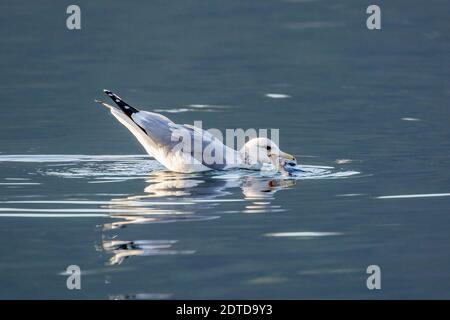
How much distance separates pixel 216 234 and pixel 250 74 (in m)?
14.6

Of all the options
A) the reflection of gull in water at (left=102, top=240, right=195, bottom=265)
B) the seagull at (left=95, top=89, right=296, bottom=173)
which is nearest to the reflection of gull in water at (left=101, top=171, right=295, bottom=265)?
the reflection of gull in water at (left=102, top=240, right=195, bottom=265)

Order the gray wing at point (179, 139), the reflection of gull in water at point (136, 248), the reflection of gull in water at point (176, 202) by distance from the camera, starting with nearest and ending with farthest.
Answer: the reflection of gull in water at point (136, 248) → the reflection of gull in water at point (176, 202) → the gray wing at point (179, 139)

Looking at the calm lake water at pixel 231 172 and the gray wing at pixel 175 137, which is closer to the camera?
the calm lake water at pixel 231 172

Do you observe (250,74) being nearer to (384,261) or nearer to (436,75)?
(436,75)

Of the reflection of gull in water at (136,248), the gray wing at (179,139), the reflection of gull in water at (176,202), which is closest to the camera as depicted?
the reflection of gull in water at (136,248)

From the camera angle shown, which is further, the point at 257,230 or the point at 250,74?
the point at 250,74

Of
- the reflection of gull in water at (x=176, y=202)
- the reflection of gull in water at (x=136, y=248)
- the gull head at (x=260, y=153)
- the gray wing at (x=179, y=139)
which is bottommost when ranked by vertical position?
the reflection of gull in water at (x=136, y=248)

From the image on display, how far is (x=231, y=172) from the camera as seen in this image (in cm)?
1509

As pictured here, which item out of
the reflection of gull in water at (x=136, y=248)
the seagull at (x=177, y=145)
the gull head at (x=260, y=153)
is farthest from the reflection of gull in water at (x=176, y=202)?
the gull head at (x=260, y=153)

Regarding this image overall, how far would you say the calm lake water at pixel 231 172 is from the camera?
9.99m

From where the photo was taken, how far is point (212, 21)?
31.1m

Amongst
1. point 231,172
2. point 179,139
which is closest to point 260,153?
point 231,172

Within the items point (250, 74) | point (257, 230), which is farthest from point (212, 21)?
point (257, 230)

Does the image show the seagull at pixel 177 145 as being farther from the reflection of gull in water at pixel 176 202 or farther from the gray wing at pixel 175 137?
the reflection of gull in water at pixel 176 202
